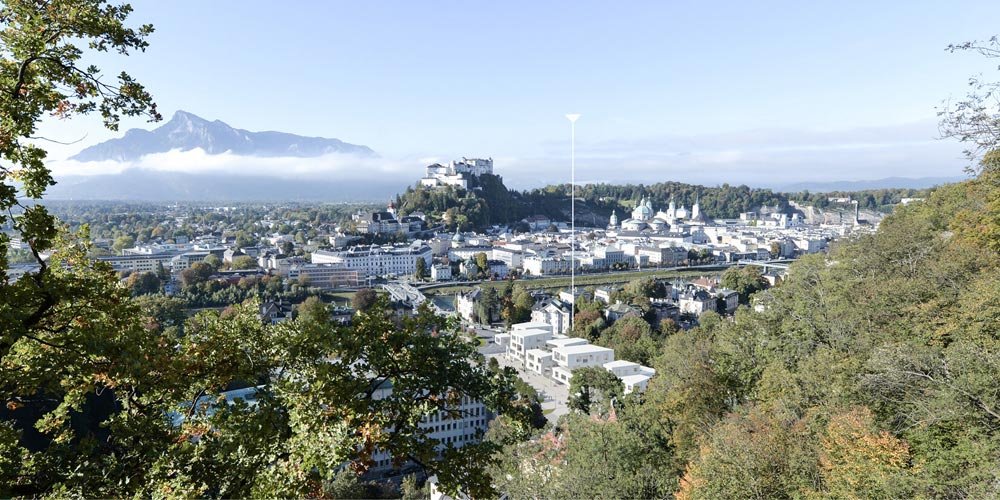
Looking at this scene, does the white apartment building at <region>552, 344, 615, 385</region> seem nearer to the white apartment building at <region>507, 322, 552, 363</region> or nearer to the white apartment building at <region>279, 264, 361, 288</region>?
the white apartment building at <region>507, 322, 552, 363</region>

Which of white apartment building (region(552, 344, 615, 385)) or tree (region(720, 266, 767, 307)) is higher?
tree (region(720, 266, 767, 307))

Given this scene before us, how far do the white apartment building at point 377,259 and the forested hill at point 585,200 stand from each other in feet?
48.3

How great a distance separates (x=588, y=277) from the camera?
145ft

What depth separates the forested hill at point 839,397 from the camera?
4.59 metres

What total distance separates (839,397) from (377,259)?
4224 centimetres

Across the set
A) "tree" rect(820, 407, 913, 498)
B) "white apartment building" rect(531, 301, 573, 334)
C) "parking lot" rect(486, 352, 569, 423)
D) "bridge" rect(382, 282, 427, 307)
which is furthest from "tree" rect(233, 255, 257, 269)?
"tree" rect(820, 407, 913, 498)

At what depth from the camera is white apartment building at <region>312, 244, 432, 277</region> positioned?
148ft

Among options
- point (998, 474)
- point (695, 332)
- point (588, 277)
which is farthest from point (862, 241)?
point (588, 277)

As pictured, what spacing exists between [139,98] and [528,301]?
94.9 ft

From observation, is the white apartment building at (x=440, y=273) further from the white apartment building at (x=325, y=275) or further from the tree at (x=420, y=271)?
the white apartment building at (x=325, y=275)

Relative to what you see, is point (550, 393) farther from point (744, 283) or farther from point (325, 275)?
point (325, 275)

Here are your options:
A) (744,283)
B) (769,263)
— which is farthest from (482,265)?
(769,263)

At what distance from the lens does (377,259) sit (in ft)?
151

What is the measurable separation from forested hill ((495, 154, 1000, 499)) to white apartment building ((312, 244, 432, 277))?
36776 mm
